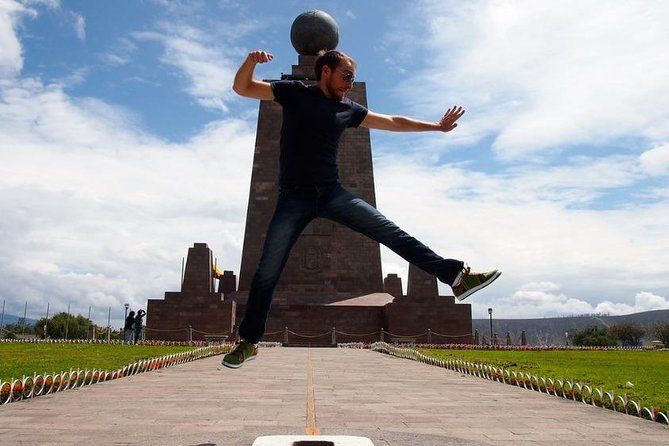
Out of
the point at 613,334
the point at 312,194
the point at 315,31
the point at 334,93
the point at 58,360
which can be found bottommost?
the point at 58,360

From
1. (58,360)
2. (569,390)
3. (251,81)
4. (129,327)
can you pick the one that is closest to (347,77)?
(251,81)

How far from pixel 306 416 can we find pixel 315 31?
86.2ft

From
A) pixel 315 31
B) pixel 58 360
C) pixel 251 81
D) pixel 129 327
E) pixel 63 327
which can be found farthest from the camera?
pixel 63 327

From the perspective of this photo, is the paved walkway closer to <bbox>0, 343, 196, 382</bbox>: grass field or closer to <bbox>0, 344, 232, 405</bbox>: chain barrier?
<bbox>0, 344, 232, 405</bbox>: chain barrier

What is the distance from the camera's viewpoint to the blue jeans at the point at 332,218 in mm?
4180

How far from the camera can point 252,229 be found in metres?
28.8

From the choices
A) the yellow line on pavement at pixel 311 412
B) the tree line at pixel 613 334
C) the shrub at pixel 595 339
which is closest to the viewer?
the yellow line on pavement at pixel 311 412

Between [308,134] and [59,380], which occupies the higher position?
[308,134]

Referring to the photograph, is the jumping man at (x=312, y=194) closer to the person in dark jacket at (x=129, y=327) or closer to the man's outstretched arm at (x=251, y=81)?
the man's outstretched arm at (x=251, y=81)

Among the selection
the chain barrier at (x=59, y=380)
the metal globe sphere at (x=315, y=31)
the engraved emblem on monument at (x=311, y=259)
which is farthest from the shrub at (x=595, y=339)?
the chain barrier at (x=59, y=380)

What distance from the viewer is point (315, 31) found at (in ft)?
94.3

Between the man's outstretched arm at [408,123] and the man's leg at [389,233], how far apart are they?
753 millimetres

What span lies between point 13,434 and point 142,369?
6043mm

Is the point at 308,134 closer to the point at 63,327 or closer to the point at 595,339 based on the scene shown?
the point at 595,339
